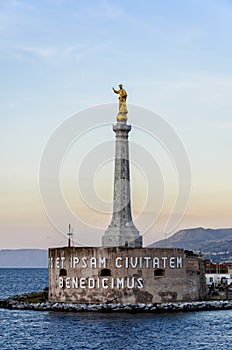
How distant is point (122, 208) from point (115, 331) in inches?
565

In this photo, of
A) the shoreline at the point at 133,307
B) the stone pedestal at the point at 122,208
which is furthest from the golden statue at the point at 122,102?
the shoreline at the point at 133,307

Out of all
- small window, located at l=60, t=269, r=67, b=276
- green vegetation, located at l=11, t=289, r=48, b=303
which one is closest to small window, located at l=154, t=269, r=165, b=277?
small window, located at l=60, t=269, r=67, b=276

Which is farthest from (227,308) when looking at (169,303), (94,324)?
(94,324)

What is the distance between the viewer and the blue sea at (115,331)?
41062 mm

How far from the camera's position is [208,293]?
6244cm

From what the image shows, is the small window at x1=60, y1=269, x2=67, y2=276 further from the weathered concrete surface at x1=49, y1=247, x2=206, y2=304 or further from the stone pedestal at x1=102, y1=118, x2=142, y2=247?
the stone pedestal at x1=102, y1=118, x2=142, y2=247

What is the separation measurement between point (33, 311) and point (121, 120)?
51.3 feet

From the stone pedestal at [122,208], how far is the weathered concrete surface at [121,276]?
2.62 metres

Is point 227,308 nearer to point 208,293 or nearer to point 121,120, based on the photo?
point 208,293

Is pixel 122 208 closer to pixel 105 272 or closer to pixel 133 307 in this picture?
pixel 105 272

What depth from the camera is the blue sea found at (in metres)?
41.1

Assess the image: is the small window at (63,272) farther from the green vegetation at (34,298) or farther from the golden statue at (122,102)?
the golden statue at (122,102)

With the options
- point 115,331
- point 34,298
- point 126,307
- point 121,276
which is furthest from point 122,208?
point 115,331

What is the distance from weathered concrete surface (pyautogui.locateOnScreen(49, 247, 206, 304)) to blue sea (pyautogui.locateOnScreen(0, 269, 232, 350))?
8.94 ft
